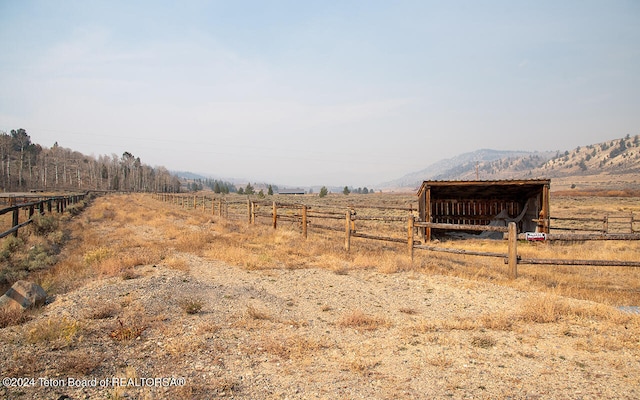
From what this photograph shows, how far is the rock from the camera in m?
5.54

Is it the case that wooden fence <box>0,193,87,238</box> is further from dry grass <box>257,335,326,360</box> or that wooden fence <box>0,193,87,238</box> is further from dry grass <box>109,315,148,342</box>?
dry grass <box>257,335,326,360</box>

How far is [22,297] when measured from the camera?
5.69 metres

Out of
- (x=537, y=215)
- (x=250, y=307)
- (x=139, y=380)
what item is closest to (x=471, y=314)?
(x=250, y=307)

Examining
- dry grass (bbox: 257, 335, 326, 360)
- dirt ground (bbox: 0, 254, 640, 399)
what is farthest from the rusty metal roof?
dry grass (bbox: 257, 335, 326, 360)

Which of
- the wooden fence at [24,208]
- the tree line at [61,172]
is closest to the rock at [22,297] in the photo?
the wooden fence at [24,208]

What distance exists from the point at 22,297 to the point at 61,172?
123 meters

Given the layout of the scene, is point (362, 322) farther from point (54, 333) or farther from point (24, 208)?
point (24, 208)

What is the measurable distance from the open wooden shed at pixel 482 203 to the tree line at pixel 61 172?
8052 cm

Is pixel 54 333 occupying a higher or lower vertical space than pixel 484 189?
lower

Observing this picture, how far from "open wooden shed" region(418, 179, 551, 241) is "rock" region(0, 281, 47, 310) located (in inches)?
547

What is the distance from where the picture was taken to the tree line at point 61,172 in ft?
262

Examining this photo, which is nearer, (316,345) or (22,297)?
(316,345)

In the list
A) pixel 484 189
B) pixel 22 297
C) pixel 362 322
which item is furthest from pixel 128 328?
pixel 484 189

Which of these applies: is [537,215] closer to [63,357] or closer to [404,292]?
[404,292]
